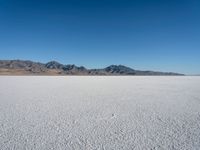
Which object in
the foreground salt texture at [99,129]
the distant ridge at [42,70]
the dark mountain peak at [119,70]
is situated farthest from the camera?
the dark mountain peak at [119,70]

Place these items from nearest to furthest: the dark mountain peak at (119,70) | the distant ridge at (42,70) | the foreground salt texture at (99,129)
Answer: the foreground salt texture at (99,129), the distant ridge at (42,70), the dark mountain peak at (119,70)

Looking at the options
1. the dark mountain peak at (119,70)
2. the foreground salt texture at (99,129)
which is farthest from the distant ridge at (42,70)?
the foreground salt texture at (99,129)

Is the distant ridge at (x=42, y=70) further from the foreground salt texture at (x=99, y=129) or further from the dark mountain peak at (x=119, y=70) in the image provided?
the foreground salt texture at (x=99, y=129)

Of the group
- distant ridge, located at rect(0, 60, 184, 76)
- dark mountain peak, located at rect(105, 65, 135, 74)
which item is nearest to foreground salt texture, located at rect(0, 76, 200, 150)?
distant ridge, located at rect(0, 60, 184, 76)

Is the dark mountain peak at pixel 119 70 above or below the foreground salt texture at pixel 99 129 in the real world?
above

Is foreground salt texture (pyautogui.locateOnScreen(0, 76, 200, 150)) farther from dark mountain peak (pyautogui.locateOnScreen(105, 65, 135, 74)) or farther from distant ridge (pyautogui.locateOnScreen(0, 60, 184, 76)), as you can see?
dark mountain peak (pyautogui.locateOnScreen(105, 65, 135, 74))

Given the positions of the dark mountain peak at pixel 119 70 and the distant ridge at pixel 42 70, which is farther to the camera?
the dark mountain peak at pixel 119 70

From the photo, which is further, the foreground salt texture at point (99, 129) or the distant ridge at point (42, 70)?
the distant ridge at point (42, 70)

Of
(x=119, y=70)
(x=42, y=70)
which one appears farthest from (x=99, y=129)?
(x=119, y=70)

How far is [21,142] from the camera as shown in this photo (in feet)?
11.2

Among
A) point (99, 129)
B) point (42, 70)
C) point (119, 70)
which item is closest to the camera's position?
point (99, 129)

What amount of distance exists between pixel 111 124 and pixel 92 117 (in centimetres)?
81

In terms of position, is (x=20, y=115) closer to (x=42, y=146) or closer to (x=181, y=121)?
(x=42, y=146)

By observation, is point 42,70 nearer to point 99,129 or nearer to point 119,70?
point 119,70
